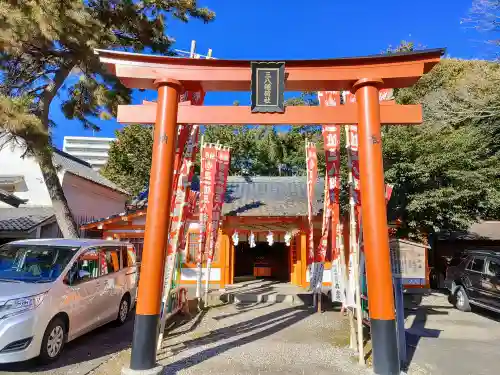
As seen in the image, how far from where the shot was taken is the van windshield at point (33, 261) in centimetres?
577

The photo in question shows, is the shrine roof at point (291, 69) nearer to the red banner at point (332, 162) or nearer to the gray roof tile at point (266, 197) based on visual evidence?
the red banner at point (332, 162)

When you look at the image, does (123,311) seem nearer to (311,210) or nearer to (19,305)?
(19,305)

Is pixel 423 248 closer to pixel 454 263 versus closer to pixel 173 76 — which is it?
pixel 173 76

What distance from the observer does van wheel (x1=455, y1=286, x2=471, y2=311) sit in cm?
1030

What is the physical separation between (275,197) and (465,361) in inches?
432

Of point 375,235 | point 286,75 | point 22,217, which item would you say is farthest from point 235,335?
point 22,217

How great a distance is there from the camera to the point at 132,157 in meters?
22.7

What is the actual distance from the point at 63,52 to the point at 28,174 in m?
9.63

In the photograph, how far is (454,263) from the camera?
11969 millimetres

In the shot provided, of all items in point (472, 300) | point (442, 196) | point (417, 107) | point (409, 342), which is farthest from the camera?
point (442, 196)

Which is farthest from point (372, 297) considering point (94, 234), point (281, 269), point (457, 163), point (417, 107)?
point (94, 234)

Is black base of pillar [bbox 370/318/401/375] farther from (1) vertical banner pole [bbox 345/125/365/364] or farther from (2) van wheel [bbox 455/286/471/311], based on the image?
(2) van wheel [bbox 455/286/471/311]

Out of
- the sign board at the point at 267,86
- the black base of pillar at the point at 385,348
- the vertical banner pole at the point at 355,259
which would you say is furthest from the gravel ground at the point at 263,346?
the sign board at the point at 267,86

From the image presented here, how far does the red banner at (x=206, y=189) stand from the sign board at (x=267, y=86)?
18.1ft
